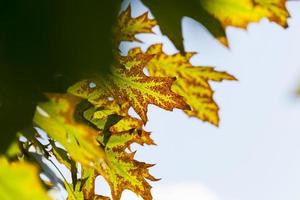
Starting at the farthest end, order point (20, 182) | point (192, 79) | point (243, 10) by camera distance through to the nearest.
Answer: point (192, 79) → point (243, 10) → point (20, 182)

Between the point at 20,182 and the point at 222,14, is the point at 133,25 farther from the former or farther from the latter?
the point at 20,182

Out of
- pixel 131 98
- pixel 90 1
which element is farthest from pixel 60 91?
pixel 131 98

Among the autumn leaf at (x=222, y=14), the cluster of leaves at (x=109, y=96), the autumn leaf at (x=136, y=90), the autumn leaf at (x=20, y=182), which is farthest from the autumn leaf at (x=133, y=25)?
the autumn leaf at (x=20, y=182)

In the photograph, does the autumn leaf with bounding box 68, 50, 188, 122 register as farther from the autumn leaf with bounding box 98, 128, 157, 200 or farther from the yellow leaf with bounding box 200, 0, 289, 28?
the yellow leaf with bounding box 200, 0, 289, 28

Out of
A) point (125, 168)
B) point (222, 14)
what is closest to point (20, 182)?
point (222, 14)

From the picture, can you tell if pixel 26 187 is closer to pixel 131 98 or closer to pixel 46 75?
pixel 46 75

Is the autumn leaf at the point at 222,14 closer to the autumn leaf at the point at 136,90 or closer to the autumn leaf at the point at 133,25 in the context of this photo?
the autumn leaf at the point at 136,90

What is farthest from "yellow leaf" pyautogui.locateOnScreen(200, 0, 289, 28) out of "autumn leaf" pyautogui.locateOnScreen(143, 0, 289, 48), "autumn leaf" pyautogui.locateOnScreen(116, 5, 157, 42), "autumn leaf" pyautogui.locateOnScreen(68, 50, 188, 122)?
"autumn leaf" pyautogui.locateOnScreen(116, 5, 157, 42)
